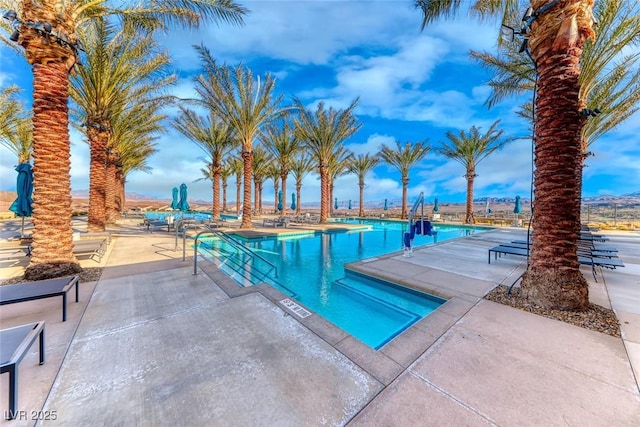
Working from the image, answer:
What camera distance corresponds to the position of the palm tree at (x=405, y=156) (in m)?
26.0

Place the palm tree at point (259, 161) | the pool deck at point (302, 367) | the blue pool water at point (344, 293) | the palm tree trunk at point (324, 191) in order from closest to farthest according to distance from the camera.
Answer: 1. the pool deck at point (302, 367)
2. the blue pool water at point (344, 293)
3. the palm tree trunk at point (324, 191)
4. the palm tree at point (259, 161)

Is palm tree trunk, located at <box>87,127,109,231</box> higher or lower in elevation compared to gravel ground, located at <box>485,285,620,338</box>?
higher

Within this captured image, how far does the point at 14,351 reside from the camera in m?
1.99

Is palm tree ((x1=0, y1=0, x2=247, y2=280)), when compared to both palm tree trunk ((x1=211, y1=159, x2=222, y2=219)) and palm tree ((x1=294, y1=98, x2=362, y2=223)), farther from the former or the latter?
palm tree trunk ((x1=211, y1=159, x2=222, y2=219))

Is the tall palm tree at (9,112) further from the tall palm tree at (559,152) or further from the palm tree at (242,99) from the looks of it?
the tall palm tree at (559,152)

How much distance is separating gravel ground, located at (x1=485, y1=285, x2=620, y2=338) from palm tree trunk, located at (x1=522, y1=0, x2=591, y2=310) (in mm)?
126

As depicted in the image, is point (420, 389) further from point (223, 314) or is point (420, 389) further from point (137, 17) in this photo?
point (137, 17)

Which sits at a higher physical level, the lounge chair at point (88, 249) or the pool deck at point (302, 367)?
the lounge chair at point (88, 249)

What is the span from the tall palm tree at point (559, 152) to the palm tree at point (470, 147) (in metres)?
19.3

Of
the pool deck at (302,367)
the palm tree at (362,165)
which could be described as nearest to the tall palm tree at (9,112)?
the pool deck at (302,367)

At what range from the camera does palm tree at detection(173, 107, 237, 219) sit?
17.7 metres

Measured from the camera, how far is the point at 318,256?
968cm

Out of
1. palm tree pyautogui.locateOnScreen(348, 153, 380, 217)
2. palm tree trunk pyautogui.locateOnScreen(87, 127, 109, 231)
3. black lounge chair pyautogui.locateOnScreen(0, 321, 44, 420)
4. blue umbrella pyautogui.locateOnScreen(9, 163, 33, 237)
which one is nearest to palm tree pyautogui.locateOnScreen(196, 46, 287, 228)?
palm tree trunk pyautogui.locateOnScreen(87, 127, 109, 231)

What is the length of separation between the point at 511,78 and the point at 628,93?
5216mm
